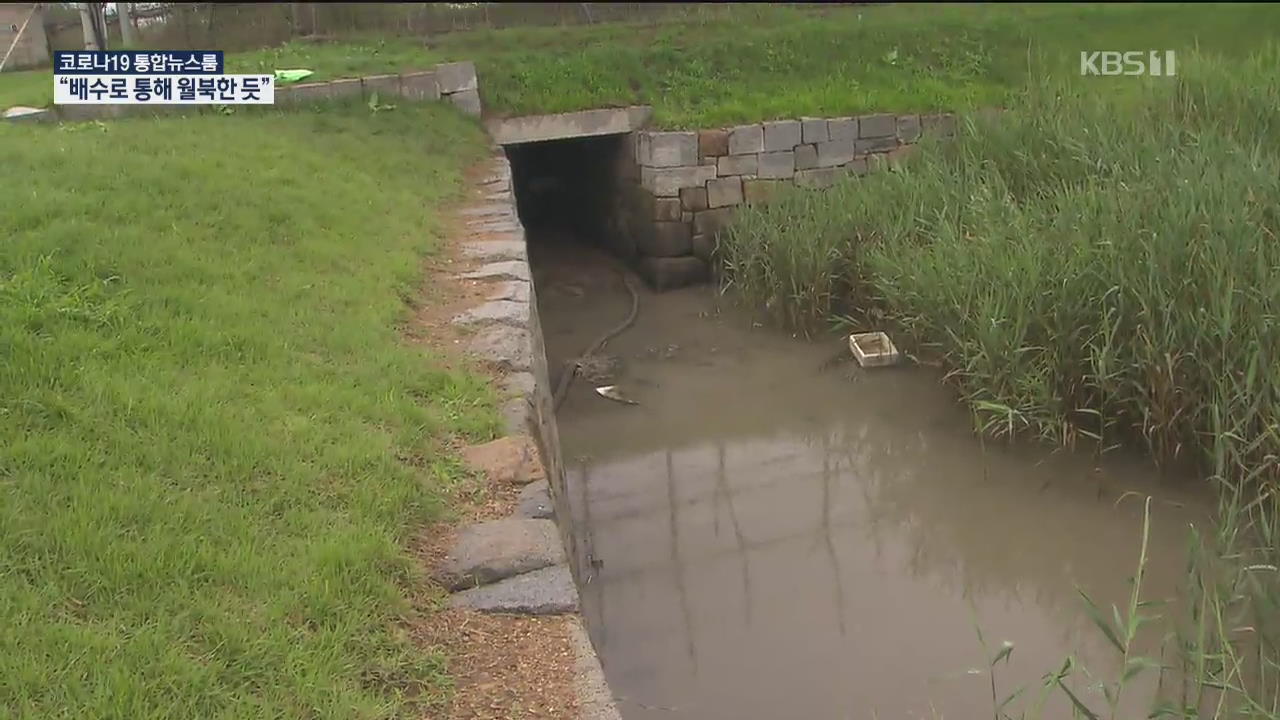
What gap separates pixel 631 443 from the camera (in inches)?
217

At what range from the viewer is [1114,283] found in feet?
15.0

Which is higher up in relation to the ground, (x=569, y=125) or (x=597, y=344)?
(x=569, y=125)

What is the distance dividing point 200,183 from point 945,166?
4.52m

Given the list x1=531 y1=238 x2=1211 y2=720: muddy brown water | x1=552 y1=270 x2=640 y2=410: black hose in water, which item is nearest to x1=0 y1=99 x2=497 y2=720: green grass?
x1=531 y1=238 x2=1211 y2=720: muddy brown water

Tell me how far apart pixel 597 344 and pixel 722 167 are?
2.28m

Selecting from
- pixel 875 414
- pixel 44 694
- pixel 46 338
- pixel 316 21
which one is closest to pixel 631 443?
pixel 875 414

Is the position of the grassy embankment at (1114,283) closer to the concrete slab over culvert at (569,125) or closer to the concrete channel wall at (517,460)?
the concrete channel wall at (517,460)

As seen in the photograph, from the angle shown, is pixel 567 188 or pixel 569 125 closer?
pixel 569 125

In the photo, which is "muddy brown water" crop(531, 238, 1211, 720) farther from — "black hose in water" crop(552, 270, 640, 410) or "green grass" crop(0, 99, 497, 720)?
"green grass" crop(0, 99, 497, 720)

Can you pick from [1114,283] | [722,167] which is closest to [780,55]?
[722,167]

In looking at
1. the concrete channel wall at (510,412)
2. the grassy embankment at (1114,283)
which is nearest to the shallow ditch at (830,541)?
the grassy embankment at (1114,283)

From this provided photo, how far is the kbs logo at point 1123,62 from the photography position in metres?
9.70

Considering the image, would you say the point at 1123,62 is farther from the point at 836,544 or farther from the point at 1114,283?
the point at 836,544

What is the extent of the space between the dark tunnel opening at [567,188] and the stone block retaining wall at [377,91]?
1206 millimetres
